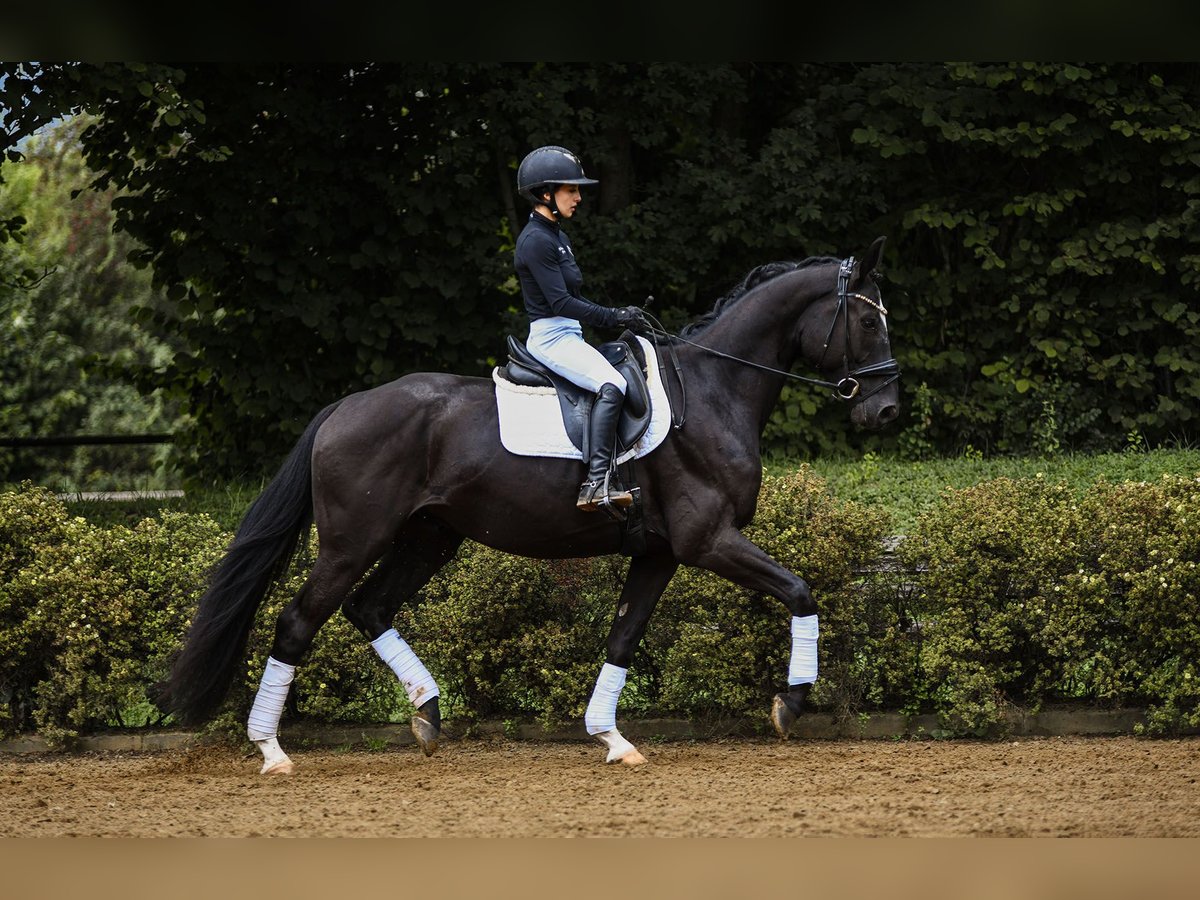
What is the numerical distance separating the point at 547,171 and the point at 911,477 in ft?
20.7

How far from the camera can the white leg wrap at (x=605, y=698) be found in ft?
24.4

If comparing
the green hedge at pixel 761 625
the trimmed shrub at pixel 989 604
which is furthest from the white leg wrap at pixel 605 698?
the trimmed shrub at pixel 989 604

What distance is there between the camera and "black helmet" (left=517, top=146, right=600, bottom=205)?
7.15 metres

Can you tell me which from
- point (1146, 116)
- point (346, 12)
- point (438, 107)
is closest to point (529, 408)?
point (346, 12)

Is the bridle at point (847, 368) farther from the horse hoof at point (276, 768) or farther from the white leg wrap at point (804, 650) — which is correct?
the horse hoof at point (276, 768)

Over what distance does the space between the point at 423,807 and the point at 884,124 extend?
31.2 ft

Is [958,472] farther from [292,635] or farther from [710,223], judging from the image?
[292,635]

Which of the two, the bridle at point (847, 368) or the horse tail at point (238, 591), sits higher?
the bridle at point (847, 368)

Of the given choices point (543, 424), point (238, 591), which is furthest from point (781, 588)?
point (238, 591)

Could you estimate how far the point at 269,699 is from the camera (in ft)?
24.1

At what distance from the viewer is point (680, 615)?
818cm

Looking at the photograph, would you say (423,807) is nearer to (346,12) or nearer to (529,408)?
(529,408)

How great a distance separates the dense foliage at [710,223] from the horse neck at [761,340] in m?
6.24

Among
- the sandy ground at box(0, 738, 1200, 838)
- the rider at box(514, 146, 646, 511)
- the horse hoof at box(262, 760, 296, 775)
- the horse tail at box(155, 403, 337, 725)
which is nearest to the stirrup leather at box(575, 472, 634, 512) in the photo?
the rider at box(514, 146, 646, 511)
